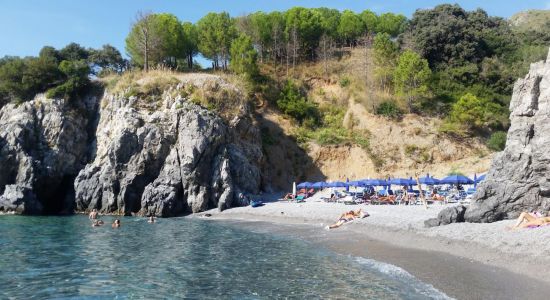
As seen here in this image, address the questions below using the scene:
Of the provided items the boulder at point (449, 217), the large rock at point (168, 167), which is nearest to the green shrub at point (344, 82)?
the large rock at point (168, 167)

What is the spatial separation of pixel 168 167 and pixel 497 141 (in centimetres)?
3541

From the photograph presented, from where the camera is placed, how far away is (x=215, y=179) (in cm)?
4206

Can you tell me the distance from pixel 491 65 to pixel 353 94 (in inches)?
744

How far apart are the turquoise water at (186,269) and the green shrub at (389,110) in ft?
108

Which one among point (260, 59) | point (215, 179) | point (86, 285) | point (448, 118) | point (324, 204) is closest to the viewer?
point (86, 285)

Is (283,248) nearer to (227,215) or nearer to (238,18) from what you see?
(227,215)

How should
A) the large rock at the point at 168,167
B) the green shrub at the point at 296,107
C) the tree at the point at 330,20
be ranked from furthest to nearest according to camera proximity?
the tree at the point at 330,20, the green shrub at the point at 296,107, the large rock at the point at 168,167

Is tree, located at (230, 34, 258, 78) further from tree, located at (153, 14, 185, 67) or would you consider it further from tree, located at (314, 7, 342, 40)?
tree, located at (314, 7, 342, 40)

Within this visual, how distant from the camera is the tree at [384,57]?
58.3 meters

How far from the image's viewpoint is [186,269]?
17.2 metres

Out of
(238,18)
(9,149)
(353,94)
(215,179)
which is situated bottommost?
(215,179)

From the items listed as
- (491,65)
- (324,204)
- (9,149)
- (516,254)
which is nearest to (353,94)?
(491,65)

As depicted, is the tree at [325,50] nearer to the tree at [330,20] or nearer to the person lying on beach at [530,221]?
the tree at [330,20]

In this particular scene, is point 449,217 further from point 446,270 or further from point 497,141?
point 497,141
